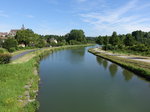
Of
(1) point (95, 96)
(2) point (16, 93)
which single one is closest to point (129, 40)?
(1) point (95, 96)

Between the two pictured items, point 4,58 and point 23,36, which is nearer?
point 4,58

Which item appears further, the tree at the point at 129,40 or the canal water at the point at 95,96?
the tree at the point at 129,40

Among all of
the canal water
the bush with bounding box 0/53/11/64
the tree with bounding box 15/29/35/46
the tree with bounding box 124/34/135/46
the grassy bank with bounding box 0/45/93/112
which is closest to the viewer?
the grassy bank with bounding box 0/45/93/112

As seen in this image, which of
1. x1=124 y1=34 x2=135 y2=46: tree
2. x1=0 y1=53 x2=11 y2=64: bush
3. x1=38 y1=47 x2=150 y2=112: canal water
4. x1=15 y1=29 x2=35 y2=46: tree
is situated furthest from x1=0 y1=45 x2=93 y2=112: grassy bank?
x1=15 y1=29 x2=35 y2=46: tree

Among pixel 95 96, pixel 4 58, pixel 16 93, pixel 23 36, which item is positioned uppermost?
pixel 23 36

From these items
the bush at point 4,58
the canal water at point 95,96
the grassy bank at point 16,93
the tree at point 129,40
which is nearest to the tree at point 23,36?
the tree at point 129,40

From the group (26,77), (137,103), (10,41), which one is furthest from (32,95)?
(10,41)

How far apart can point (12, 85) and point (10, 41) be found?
2847 cm

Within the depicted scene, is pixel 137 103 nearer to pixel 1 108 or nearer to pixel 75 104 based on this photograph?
pixel 75 104

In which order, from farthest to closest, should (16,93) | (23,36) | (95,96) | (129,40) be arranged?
(23,36)
(129,40)
(95,96)
(16,93)

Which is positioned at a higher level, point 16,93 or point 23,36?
point 23,36

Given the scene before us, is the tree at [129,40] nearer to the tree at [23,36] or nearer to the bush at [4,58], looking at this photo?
the bush at [4,58]

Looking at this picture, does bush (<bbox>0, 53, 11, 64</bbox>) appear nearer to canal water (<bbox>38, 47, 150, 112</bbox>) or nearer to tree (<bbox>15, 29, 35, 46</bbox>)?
canal water (<bbox>38, 47, 150, 112</bbox>)

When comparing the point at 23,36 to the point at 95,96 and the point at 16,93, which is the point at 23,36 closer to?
the point at 16,93
